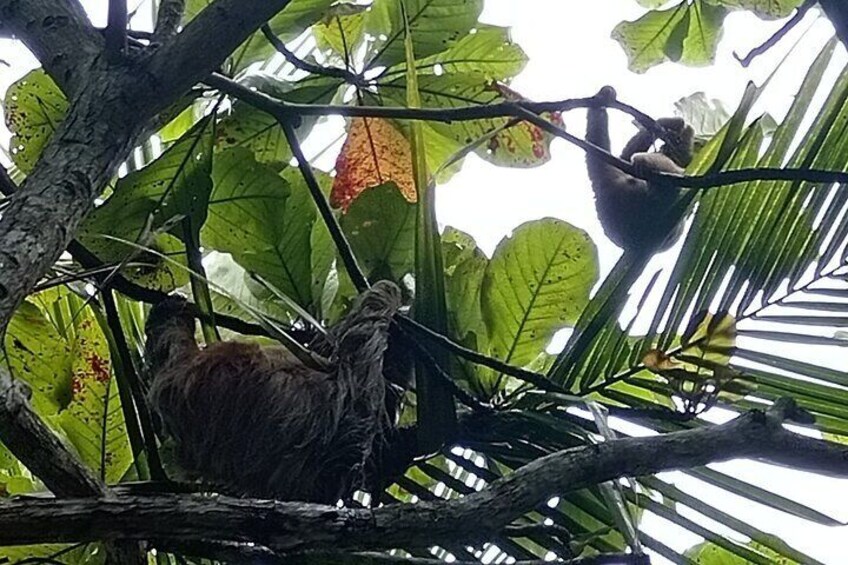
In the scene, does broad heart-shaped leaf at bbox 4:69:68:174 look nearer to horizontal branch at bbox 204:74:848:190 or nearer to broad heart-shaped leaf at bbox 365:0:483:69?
horizontal branch at bbox 204:74:848:190

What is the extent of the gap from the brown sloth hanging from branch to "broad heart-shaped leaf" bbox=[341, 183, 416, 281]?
4 centimetres

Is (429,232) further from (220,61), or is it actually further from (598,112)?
(598,112)

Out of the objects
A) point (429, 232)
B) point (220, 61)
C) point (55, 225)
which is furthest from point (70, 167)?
point (429, 232)

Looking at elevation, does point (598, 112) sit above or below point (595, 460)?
above

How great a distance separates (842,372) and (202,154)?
78 cm

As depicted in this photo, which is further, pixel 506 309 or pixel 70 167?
pixel 506 309

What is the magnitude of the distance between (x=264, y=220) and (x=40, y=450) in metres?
0.46

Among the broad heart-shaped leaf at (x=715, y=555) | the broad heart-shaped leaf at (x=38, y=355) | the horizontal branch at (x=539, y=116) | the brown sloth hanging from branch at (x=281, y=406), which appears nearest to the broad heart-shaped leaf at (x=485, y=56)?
the horizontal branch at (x=539, y=116)

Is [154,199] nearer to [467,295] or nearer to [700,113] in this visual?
[467,295]

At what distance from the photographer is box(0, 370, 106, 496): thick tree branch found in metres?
0.84

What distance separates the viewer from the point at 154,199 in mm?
1216

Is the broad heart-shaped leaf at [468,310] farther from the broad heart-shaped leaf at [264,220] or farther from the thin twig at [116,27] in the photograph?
the thin twig at [116,27]

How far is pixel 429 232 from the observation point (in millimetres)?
1029

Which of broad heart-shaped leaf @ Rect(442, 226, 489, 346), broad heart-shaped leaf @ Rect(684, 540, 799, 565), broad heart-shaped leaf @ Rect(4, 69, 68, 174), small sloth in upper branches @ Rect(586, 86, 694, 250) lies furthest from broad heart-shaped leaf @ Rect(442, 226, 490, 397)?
broad heart-shaped leaf @ Rect(4, 69, 68, 174)
